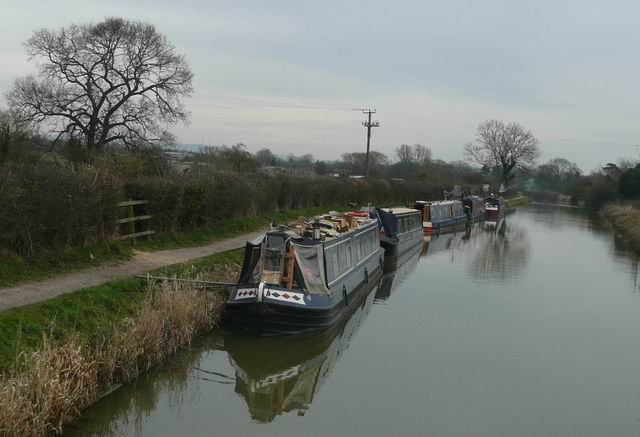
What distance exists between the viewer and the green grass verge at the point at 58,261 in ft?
30.0

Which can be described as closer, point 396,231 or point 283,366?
point 283,366

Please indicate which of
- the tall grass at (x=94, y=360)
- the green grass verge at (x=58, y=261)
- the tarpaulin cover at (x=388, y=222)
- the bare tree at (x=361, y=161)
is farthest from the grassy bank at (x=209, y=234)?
the bare tree at (x=361, y=161)

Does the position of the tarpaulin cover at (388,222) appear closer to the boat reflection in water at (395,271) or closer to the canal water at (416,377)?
the boat reflection in water at (395,271)

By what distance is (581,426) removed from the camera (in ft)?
26.5

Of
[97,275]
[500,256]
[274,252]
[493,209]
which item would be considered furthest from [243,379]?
Result: [493,209]

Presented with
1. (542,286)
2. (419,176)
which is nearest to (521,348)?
(542,286)

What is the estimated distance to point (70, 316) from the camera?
799 centimetres

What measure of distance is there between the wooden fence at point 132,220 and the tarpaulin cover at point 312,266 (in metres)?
3.99

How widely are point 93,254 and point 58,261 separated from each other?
97 cm

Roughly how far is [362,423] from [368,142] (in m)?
36.3

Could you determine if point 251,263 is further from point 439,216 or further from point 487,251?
point 439,216

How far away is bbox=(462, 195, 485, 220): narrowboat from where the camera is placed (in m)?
41.0

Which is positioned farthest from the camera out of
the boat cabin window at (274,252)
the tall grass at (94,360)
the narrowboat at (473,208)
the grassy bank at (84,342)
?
the narrowboat at (473,208)

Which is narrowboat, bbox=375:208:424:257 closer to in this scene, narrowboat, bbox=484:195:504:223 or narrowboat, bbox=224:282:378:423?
narrowboat, bbox=224:282:378:423
